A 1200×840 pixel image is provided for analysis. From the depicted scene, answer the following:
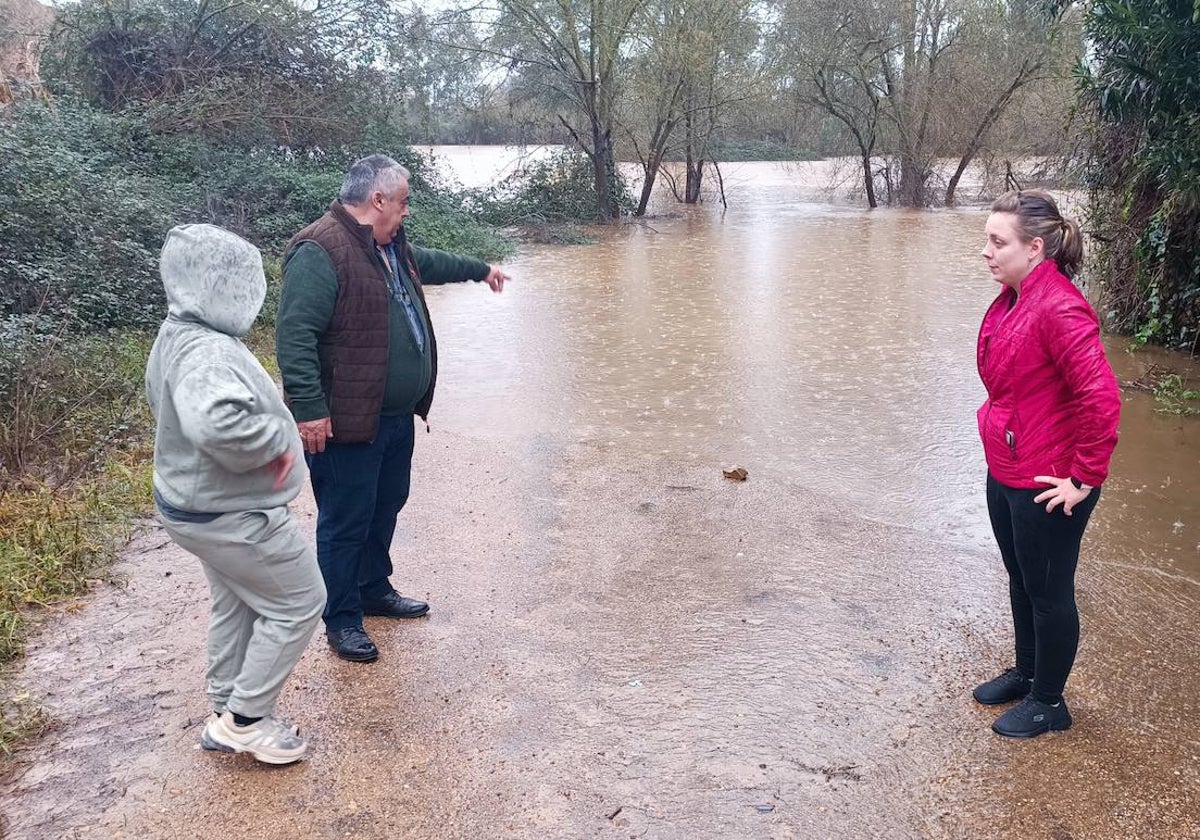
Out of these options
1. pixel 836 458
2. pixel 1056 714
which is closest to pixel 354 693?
pixel 1056 714

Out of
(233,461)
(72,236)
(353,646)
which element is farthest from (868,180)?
(233,461)

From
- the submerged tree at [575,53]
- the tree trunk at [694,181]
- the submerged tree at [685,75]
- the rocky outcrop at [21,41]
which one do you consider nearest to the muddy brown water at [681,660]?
the rocky outcrop at [21,41]

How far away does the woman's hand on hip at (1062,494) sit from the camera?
2662mm

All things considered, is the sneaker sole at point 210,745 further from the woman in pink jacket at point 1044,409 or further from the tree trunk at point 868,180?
the tree trunk at point 868,180

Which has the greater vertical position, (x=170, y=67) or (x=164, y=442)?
(x=170, y=67)

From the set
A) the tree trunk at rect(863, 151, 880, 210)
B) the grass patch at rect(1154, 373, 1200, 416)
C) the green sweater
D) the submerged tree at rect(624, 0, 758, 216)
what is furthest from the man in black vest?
the tree trunk at rect(863, 151, 880, 210)

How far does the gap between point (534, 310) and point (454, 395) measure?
3.94m

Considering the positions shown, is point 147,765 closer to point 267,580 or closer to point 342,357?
point 267,580

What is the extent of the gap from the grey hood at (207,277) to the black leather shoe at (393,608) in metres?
1.64

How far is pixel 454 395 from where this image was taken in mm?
8031

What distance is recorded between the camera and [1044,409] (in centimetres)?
277

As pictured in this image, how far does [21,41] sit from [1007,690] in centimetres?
1552

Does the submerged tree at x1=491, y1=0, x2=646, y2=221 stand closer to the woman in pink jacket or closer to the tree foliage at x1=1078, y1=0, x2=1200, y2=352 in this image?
the tree foliage at x1=1078, y1=0, x2=1200, y2=352

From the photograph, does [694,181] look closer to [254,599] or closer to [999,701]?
[999,701]
